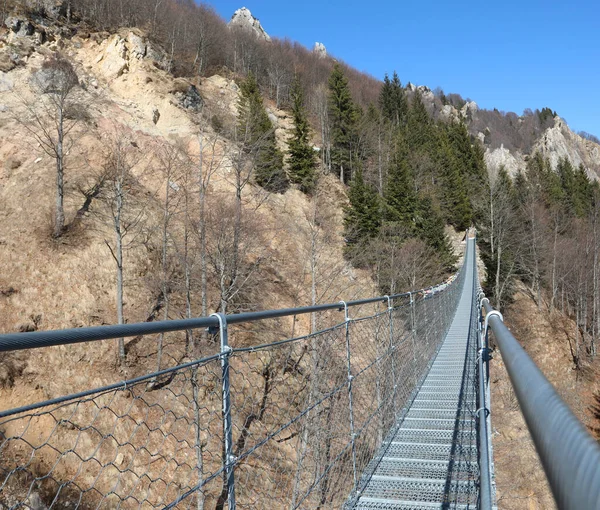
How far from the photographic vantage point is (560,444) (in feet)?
1.22

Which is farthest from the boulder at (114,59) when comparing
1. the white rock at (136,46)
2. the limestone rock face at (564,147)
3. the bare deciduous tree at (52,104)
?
the limestone rock face at (564,147)

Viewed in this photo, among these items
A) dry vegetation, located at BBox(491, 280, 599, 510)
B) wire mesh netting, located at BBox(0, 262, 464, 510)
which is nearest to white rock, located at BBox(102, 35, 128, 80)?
wire mesh netting, located at BBox(0, 262, 464, 510)

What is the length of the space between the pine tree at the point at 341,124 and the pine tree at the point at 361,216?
35.1ft

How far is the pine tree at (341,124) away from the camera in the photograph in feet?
117

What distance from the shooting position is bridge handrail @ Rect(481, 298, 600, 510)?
30 centimetres

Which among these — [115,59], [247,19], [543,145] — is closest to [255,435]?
[115,59]

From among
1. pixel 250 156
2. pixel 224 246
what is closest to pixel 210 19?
pixel 250 156

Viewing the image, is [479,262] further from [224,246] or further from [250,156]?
[224,246]

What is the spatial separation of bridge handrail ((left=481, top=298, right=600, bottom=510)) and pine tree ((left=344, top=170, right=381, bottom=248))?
2297 centimetres

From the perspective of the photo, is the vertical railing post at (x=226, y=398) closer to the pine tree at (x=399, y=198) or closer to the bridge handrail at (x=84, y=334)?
the bridge handrail at (x=84, y=334)

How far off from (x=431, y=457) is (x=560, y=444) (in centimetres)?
440

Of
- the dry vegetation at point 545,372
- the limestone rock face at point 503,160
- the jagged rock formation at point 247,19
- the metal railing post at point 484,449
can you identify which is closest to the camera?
the metal railing post at point 484,449

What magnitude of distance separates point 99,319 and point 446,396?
41.7ft

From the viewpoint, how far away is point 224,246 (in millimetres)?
15500
